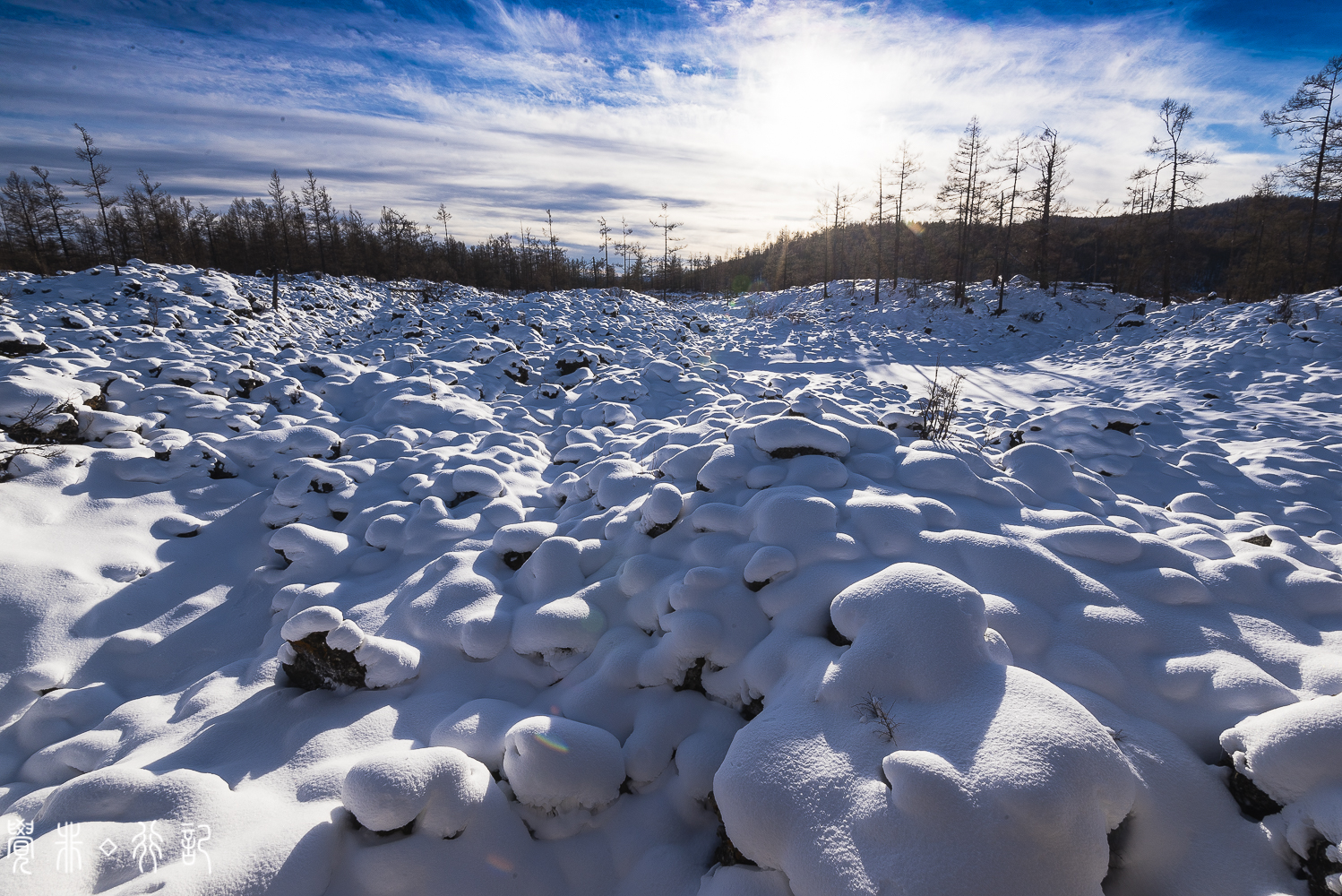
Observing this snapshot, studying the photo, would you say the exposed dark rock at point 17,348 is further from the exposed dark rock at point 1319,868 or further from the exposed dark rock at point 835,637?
the exposed dark rock at point 1319,868

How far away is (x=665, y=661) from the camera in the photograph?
256 cm

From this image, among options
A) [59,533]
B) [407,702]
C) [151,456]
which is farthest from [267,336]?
[407,702]

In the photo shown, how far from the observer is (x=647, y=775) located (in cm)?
222

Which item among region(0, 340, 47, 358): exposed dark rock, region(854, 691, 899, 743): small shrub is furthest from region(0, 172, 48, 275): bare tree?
region(854, 691, 899, 743): small shrub

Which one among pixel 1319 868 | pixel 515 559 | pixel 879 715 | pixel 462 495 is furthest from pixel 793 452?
pixel 462 495

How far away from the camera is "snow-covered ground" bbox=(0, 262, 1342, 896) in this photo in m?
1.62

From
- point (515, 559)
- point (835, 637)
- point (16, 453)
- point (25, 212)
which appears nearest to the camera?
point (835, 637)

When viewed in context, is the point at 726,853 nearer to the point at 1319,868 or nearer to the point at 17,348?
the point at 1319,868

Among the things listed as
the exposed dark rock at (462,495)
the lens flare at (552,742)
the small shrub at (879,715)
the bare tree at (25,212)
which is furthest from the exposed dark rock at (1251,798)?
the bare tree at (25,212)

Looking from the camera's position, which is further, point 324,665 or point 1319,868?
point 324,665

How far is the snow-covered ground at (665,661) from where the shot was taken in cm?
162

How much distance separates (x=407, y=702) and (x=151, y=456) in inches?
198

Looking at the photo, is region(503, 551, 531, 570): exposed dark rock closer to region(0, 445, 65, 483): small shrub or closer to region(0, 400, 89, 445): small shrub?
region(0, 445, 65, 483): small shrub

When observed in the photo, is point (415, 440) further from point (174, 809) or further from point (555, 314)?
point (555, 314)
